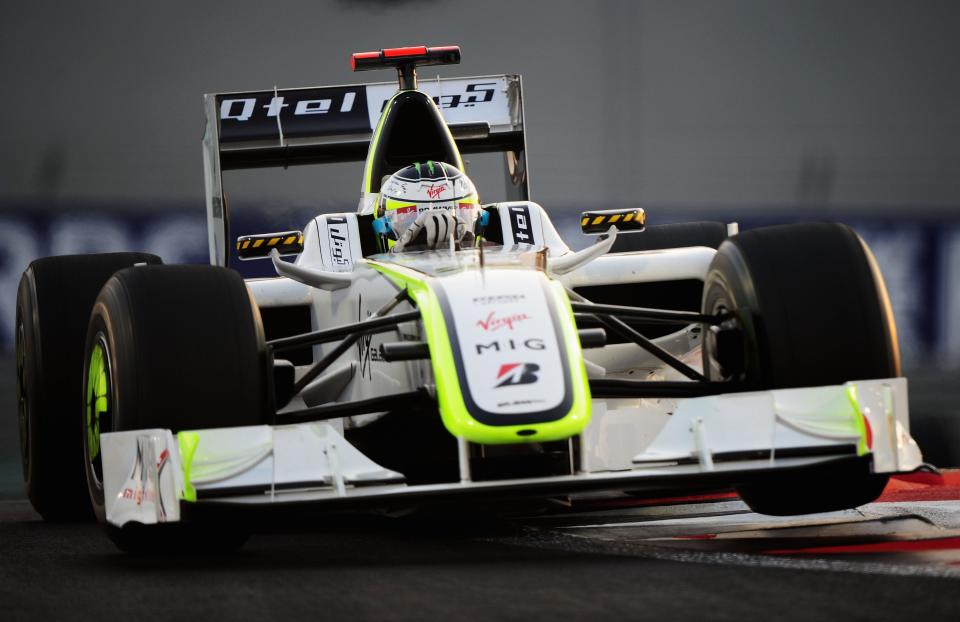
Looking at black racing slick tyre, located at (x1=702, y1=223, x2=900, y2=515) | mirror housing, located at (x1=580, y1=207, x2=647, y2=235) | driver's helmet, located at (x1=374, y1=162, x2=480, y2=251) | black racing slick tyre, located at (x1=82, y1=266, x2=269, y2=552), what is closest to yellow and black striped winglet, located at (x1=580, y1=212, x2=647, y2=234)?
mirror housing, located at (x1=580, y1=207, x2=647, y2=235)

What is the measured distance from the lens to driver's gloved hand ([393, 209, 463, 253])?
18.6ft

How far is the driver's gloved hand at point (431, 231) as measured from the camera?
567 centimetres

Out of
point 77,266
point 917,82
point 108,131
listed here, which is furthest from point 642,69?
point 77,266

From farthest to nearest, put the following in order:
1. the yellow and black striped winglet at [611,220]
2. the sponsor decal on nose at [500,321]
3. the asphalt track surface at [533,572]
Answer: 1. the yellow and black striped winglet at [611,220]
2. the sponsor decal on nose at [500,321]
3. the asphalt track surface at [533,572]

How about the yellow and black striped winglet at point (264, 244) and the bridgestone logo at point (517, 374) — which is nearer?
the bridgestone logo at point (517, 374)

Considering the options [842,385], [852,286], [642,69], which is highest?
[642,69]

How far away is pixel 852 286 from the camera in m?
4.48

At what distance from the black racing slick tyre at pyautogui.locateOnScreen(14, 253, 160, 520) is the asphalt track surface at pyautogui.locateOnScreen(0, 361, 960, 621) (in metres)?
0.62

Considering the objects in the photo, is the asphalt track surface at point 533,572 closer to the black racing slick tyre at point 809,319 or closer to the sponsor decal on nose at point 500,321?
the black racing slick tyre at point 809,319

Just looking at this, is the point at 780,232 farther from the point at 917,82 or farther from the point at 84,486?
the point at 917,82

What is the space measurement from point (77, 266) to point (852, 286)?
10.7ft

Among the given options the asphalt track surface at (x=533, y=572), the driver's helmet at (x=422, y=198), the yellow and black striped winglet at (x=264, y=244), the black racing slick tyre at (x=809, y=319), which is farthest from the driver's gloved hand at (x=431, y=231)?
the black racing slick tyre at (x=809, y=319)

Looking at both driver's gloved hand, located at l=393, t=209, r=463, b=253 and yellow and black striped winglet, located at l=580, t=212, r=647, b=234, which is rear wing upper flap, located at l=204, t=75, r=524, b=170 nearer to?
yellow and black striped winglet, located at l=580, t=212, r=647, b=234

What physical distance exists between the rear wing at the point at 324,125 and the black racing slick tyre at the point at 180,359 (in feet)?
10.6
